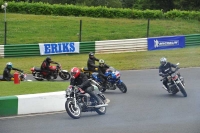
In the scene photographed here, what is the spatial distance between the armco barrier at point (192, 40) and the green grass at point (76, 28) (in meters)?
3.44

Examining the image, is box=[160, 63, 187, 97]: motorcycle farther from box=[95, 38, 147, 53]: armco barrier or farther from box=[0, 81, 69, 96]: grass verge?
box=[95, 38, 147, 53]: armco barrier

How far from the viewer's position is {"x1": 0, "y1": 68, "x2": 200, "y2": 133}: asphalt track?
11648 millimetres

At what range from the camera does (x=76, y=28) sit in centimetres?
3406

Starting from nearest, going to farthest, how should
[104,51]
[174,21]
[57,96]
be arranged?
[57,96] < [104,51] < [174,21]

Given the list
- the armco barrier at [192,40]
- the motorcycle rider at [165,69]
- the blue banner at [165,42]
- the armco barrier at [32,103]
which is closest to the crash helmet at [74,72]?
the armco barrier at [32,103]

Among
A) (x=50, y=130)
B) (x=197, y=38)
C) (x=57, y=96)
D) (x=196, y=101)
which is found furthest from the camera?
(x=197, y=38)

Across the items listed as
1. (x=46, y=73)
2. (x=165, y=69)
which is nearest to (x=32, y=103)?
(x=165, y=69)

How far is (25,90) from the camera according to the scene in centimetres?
1509

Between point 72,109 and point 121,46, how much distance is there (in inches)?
675

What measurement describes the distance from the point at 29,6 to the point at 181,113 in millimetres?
30141

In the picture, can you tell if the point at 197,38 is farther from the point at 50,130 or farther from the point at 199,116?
the point at 50,130

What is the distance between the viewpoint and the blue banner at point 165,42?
101 feet

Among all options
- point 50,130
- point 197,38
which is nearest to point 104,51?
point 197,38

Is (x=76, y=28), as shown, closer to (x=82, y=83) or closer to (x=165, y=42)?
(x=165, y=42)
